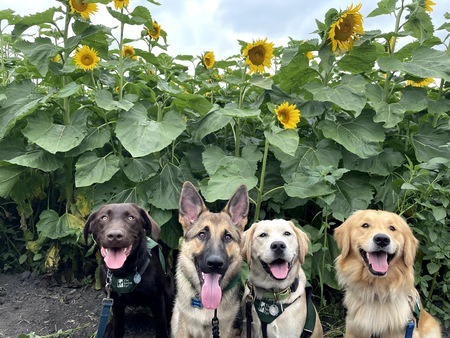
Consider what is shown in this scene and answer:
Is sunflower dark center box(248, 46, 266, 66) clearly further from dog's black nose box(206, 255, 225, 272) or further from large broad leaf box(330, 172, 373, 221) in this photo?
dog's black nose box(206, 255, 225, 272)

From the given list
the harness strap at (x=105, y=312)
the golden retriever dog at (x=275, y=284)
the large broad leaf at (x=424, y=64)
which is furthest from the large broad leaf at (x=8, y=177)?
the large broad leaf at (x=424, y=64)

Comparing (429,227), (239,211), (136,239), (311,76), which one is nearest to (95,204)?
(136,239)

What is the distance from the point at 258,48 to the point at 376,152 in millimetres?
1498

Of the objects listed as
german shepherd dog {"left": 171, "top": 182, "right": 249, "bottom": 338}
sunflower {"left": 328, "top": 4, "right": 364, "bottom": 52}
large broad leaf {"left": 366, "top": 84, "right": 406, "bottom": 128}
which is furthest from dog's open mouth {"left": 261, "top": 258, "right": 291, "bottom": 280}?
sunflower {"left": 328, "top": 4, "right": 364, "bottom": 52}

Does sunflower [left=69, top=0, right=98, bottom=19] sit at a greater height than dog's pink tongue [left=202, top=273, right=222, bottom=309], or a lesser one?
greater

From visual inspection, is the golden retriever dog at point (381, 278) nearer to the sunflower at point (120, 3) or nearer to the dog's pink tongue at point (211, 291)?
the dog's pink tongue at point (211, 291)

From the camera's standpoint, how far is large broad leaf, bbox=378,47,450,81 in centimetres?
386

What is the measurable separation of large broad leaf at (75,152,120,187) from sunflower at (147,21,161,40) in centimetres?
155

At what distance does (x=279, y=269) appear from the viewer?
301 cm

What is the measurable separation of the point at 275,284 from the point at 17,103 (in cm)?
329

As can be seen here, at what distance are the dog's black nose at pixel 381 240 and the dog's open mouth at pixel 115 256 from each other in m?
1.88

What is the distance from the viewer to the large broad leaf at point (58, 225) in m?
4.28

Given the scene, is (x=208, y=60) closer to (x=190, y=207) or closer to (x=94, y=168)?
(x=94, y=168)

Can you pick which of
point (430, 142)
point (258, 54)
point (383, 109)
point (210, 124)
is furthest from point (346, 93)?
point (210, 124)
